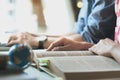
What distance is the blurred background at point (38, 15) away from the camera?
193 centimetres

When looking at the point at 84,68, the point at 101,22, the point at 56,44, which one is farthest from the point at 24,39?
the point at 84,68

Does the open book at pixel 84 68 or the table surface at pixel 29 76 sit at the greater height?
the table surface at pixel 29 76

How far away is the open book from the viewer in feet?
2.06

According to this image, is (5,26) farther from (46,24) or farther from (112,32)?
(112,32)

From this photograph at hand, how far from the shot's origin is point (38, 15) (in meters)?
2.03

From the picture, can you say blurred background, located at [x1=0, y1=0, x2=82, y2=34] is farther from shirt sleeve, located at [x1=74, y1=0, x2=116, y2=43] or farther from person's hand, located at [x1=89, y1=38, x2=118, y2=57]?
person's hand, located at [x1=89, y1=38, x2=118, y2=57]

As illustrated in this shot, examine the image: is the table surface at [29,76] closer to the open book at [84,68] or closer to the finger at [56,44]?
the open book at [84,68]

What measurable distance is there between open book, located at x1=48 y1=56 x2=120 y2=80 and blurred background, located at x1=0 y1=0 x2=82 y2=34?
114cm

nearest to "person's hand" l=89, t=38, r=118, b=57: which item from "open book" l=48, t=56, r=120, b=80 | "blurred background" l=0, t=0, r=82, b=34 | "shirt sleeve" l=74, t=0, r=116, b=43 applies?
"open book" l=48, t=56, r=120, b=80

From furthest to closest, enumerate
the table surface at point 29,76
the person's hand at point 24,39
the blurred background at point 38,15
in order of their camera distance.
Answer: the blurred background at point 38,15, the person's hand at point 24,39, the table surface at point 29,76

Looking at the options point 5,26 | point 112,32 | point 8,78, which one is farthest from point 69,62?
point 5,26

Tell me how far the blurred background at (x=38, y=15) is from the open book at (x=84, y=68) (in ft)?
3.75

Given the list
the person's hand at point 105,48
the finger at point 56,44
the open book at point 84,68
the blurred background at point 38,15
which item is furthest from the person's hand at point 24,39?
the blurred background at point 38,15

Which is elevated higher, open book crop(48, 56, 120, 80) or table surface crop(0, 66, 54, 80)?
table surface crop(0, 66, 54, 80)
